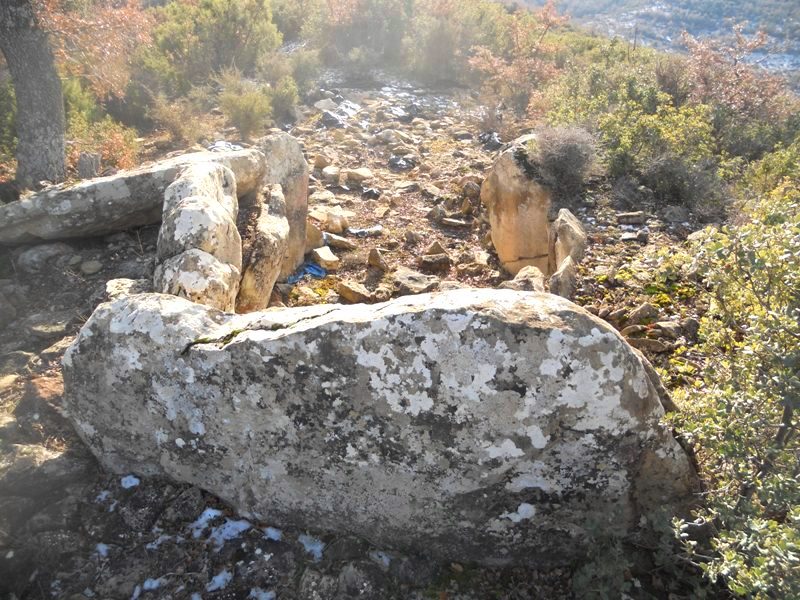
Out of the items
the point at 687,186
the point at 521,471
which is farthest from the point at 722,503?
the point at 687,186

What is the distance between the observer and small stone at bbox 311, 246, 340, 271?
6.31 m

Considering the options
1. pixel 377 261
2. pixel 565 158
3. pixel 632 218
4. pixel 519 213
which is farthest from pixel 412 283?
pixel 632 218

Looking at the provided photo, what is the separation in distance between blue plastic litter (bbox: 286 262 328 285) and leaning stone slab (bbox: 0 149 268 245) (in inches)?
60.4

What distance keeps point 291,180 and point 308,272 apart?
114 cm

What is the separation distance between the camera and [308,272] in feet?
20.2

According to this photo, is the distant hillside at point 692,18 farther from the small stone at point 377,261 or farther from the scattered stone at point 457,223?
the small stone at point 377,261

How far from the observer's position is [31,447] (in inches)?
121

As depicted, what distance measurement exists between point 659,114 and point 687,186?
1.57m

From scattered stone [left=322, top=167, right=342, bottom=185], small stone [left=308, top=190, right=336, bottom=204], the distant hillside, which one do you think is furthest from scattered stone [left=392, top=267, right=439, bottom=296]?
the distant hillside

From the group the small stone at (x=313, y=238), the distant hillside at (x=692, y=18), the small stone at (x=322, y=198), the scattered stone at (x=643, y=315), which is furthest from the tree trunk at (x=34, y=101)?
the distant hillside at (x=692, y=18)

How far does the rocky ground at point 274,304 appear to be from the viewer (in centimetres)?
262

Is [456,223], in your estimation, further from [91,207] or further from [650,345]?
[91,207]

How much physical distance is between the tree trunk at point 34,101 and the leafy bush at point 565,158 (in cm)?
580

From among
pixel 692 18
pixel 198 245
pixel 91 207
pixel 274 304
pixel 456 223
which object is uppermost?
pixel 198 245
